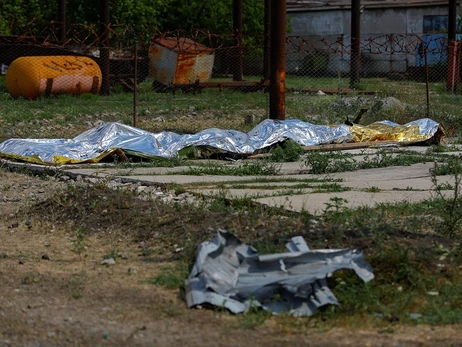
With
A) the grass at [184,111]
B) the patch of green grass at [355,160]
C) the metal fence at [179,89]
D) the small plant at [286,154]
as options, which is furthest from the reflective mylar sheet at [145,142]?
the metal fence at [179,89]

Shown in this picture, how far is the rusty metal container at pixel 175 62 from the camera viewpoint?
27.7 metres

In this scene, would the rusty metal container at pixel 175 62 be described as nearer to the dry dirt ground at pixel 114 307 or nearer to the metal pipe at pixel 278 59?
the metal pipe at pixel 278 59

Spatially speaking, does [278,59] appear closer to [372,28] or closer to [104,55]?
[104,55]

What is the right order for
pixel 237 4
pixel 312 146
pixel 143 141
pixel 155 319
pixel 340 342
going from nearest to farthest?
pixel 340 342 → pixel 155 319 → pixel 143 141 → pixel 312 146 → pixel 237 4

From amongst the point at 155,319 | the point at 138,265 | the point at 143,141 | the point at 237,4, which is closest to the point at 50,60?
the point at 237,4

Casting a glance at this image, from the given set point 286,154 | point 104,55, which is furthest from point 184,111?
point 286,154

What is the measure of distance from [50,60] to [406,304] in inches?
796

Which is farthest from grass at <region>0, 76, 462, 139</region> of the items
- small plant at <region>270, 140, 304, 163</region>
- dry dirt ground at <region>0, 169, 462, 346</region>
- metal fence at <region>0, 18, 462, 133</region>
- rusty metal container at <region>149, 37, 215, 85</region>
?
dry dirt ground at <region>0, 169, 462, 346</region>

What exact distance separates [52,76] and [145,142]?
11.2m

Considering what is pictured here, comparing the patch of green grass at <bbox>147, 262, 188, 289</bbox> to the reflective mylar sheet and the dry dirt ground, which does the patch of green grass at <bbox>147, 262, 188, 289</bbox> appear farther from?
the reflective mylar sheet

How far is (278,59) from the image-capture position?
1714cm

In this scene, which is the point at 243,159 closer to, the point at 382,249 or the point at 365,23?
the point at 382,249

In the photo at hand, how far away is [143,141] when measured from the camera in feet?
46.6

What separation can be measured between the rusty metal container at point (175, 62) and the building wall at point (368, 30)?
1292cm
